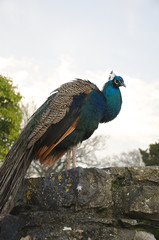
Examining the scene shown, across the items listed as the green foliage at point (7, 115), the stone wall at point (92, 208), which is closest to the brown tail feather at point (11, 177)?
the stone wall at point (92, 208)

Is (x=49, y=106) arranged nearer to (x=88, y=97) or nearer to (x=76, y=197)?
(x=88, y=97)

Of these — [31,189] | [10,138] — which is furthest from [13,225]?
[10,138]

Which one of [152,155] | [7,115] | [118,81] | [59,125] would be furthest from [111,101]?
[152,155]

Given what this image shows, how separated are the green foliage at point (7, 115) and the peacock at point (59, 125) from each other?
7.27 meters

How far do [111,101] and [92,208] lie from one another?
1.53 meters

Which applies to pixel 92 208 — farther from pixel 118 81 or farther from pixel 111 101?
pixel 118 81

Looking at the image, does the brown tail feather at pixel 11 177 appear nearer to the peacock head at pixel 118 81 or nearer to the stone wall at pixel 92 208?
the stone wall at pixel 92 208

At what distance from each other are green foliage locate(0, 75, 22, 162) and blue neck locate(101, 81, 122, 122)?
7.29 m

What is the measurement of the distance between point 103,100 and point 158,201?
1470mm

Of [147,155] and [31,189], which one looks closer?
[31,189]

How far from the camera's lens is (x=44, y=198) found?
2.70 metres

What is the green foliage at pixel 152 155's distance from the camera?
51.0 feet

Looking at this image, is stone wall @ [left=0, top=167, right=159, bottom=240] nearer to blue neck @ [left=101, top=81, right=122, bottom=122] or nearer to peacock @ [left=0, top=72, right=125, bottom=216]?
peacock @ [left=0, top=72, right=125, bottom=216]

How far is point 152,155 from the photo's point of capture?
1625cm
